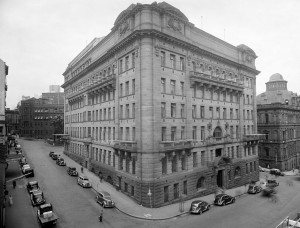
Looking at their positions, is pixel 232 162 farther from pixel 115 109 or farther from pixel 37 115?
pixel 37 115

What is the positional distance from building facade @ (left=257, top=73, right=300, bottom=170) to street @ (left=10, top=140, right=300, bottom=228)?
81.3 feet

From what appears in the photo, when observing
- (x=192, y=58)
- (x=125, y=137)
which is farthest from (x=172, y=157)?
(x=192, y=58)

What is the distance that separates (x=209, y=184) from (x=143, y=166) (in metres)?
15.4

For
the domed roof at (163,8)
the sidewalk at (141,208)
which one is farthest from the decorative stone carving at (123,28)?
the sidewalk at (141,208)

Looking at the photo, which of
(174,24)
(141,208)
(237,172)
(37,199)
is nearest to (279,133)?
(237,172)

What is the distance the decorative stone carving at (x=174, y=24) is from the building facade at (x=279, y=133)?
45396mm

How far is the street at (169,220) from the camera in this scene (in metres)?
27.6

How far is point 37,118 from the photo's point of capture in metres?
123

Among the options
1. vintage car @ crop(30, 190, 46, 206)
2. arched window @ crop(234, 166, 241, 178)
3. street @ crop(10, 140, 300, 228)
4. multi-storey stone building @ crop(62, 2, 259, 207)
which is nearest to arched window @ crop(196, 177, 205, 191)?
multi-storey stone building @ crop(62, 2, 259, 207)

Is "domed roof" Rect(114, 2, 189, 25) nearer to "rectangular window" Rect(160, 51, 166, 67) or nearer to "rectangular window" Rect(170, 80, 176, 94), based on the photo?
"rectangular window" Rect(160, 51, 166, 67)

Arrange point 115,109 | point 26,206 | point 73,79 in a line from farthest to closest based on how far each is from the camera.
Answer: point 73,79
point 115,109
point 26,206

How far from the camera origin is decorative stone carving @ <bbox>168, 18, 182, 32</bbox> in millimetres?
36469

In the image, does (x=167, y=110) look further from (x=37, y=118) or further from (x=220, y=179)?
(x=37, y=118)

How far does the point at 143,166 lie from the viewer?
33.3m
